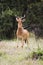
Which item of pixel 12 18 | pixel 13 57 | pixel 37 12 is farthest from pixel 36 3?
pixel 13 57

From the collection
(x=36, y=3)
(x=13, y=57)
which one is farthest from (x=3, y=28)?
(x=13, y=57)

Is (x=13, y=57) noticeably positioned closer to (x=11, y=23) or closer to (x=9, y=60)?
(x=9, y=60)

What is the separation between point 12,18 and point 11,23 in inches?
18.9

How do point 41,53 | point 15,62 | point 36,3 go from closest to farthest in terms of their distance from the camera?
point 15,62 < point 41,53 < point 36,3

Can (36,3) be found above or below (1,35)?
A: above

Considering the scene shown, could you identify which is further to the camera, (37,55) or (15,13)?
(15,13)

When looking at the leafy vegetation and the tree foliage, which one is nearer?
the leafy vegetation

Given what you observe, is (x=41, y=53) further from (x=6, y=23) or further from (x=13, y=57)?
(x=6, y=23)

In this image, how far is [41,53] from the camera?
10422 millimetres

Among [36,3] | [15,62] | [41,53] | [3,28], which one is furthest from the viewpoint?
[36,3]

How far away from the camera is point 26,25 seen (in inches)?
830

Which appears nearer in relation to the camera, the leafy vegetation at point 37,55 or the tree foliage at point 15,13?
the leafy vegetation at point 37,55

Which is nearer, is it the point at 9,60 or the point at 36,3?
the point at 9,60

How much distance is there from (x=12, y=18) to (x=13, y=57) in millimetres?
10294
